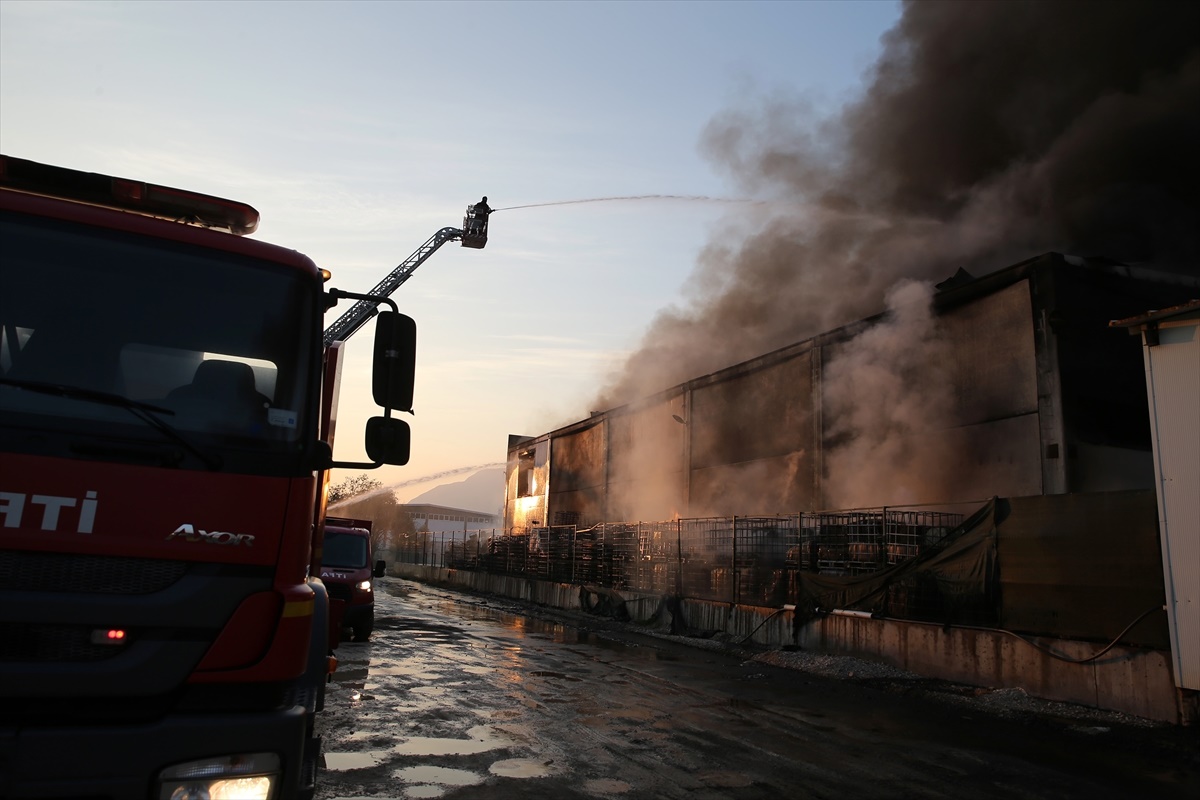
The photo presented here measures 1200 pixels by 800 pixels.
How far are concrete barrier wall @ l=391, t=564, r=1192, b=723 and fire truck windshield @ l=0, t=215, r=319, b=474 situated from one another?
25.6ft

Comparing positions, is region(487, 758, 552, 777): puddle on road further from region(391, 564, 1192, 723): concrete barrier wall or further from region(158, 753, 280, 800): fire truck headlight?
region(391, 564, 1192, 723): concrete barrier wall

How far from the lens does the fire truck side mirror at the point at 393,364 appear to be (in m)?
3.78

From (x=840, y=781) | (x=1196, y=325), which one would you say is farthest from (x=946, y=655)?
(x=840, y=781)

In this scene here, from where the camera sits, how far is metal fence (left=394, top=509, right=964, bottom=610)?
1238cm

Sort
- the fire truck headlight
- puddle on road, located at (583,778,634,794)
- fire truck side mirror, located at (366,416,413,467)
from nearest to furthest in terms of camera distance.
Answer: the fire truck headlight, fire truck side mirror, located at (366,416,413,467), puddle on road, located at (583,778,634,794)

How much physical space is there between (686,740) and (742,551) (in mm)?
8616

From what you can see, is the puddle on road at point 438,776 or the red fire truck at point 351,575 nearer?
the puddle on road at point 438,776

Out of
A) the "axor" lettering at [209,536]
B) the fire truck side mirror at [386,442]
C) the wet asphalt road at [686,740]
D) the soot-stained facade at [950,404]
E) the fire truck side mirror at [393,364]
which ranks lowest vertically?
the wet asphalt road at [686,740]

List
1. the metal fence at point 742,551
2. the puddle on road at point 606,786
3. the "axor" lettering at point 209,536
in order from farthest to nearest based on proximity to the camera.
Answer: the metal fence at point 742,551
the puddle on road at point 606,786
the "axor" lettering at point 209,536

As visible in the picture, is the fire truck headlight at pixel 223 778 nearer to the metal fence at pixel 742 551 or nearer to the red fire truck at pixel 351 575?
the red fire truck at pixel 351 575

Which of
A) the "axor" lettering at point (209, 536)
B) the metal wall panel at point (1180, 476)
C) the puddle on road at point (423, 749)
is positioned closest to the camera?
the "axor" lettering at point (209, 536)

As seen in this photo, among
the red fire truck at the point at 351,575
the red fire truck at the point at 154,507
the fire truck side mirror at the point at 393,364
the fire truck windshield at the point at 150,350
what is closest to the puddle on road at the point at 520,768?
the red fire truck at the point at 154,507

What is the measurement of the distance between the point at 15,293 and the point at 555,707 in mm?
5871

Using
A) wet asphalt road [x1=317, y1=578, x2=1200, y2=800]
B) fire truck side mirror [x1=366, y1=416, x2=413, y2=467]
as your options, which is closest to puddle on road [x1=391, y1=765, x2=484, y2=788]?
wet asphalt road [x1=317, y1=578, x2=1200, y2=800]
